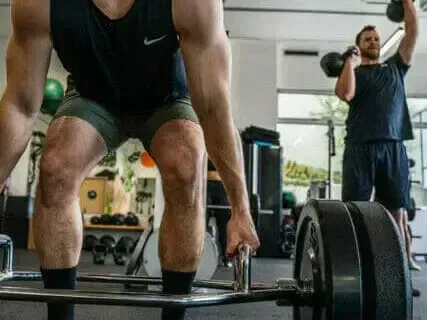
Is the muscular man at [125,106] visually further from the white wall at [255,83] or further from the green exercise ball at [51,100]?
the white wall at [255,83]

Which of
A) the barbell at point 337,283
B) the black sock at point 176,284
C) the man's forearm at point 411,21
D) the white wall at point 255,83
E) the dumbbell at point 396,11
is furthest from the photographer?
the white wall at point 255,83

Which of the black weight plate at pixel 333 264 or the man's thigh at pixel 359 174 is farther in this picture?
the man's thigh at pixel 359 174

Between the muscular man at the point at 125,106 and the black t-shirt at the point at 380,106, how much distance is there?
1.31 m

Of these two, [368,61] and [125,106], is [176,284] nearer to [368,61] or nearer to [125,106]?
[125,106]

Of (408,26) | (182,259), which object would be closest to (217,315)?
(182,259)

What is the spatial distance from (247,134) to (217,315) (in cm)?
352

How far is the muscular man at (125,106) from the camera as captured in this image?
3.51 ft

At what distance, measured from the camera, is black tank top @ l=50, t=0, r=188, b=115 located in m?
1.08

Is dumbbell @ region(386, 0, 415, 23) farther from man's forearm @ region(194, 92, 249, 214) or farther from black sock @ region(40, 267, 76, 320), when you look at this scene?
black sock @ region(40, 267, 76, 320)

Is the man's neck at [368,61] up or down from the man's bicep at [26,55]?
up

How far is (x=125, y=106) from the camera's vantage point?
123cm

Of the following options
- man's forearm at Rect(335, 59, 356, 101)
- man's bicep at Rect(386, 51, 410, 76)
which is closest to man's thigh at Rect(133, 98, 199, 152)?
man's forearm at Rect(335, 59, 356, 101)

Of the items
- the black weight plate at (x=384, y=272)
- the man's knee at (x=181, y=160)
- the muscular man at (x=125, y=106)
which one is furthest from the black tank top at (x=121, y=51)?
the black weight plate at (x=384, y=272)

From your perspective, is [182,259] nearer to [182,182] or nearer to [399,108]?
[182,182]
